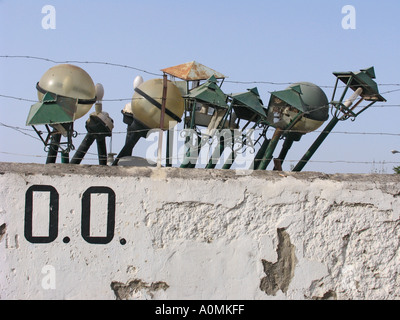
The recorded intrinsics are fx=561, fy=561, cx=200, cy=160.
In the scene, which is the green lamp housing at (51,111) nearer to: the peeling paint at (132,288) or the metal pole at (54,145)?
the metal pole at (54,145)

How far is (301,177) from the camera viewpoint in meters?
4.68

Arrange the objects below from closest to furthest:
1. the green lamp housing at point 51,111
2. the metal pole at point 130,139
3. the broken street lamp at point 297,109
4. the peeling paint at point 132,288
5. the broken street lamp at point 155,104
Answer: the peeling paint at point 132,288
the green lamp housing at point 51,111
the broken street lamp at point 155,104
the metal pole at point 130,139
the broken street lamp at point 297,109

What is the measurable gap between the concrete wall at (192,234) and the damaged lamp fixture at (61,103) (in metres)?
0.80

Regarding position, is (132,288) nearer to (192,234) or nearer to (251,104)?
(192,234)

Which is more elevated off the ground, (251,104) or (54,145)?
(251,104)

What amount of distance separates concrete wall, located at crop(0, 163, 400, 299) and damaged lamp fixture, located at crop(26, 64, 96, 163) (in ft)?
2.63

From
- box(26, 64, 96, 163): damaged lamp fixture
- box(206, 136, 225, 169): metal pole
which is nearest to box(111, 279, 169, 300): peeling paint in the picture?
box(26, 64, 96, 163): damaged lamp fixture

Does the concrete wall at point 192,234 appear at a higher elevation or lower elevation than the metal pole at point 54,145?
lower

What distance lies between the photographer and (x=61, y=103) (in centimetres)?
538

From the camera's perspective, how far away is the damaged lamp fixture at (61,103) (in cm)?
521

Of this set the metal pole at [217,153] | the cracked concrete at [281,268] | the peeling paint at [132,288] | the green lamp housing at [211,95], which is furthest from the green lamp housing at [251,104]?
the peeling paint at [132,288]

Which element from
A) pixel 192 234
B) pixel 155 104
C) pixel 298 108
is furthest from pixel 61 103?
pixel 298 108

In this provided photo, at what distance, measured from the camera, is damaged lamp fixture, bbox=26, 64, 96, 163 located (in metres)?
5.21

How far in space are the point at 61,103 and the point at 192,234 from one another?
1.91 m
